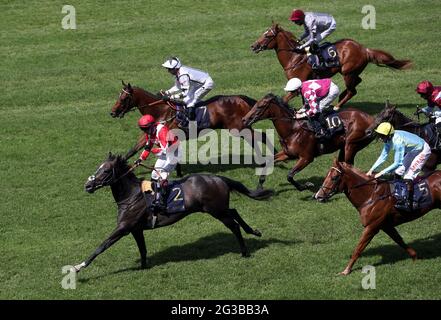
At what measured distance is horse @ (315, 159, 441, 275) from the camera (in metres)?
12.8

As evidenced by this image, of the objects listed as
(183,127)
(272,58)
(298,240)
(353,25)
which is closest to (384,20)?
(353,25)

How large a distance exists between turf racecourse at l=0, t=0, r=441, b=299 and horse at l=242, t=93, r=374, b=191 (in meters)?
0.79

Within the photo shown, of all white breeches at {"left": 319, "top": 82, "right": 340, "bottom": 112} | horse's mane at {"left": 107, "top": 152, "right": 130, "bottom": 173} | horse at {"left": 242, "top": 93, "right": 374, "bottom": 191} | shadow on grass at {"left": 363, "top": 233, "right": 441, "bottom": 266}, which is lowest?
shadow on grass at {"left": 363, "top": 233, "right": 441, "bottom": 266}

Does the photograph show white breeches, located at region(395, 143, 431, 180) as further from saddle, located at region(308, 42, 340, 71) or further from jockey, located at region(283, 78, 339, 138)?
saddle, located at region(308, 42, 340, 71)

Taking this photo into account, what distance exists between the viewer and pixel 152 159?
1870 centimetres

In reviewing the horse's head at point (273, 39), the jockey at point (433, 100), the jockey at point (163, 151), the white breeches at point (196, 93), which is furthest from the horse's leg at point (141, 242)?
the horse's head at point (273, 39)

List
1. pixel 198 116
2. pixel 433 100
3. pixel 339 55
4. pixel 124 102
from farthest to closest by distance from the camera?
pixel 339 55 → pixel 124 102 → pixel 198 116 → pixel 433 100

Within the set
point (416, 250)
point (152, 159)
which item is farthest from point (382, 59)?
point (416, 250)

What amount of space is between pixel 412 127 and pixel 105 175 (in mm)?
5793

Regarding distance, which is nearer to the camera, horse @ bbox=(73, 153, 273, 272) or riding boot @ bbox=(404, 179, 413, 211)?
riding boot @ bbox=(404, 179, 413, 211)

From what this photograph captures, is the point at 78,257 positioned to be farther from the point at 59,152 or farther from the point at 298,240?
the point at 59,152

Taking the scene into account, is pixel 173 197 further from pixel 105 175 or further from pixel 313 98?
pixel 313 98

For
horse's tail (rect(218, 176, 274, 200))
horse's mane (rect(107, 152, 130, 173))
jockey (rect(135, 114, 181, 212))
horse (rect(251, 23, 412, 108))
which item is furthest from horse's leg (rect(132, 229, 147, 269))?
horse (rect(251, 23, 412, 108))

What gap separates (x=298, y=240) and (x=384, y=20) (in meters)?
14.6
